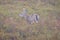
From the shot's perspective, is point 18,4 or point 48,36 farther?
point 18,4

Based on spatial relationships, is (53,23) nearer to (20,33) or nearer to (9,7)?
(20,33)

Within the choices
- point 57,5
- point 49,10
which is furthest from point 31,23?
point 57,5

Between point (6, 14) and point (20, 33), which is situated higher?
point (6, 14)

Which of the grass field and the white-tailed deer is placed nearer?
the grass field

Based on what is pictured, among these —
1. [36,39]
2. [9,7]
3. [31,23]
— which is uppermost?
[9,7]

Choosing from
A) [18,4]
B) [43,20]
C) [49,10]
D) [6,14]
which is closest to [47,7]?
[49,10]

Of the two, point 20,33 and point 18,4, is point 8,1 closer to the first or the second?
point 18,4

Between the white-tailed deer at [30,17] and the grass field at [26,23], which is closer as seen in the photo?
the grass field at [26,23]
